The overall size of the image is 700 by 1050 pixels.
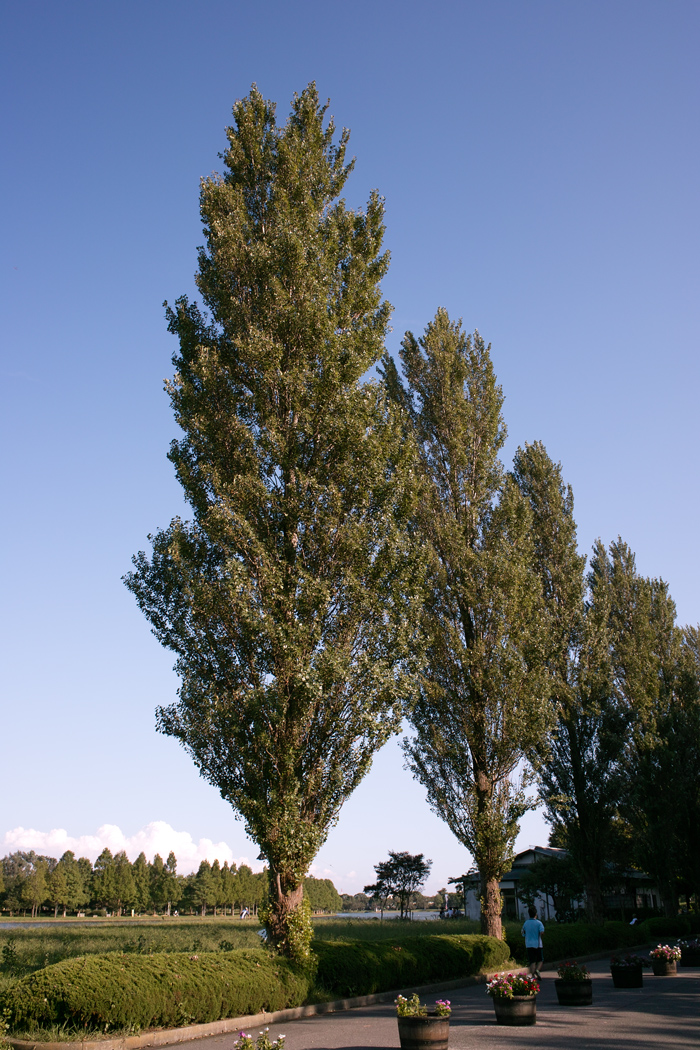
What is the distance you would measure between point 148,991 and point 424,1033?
3.61 m

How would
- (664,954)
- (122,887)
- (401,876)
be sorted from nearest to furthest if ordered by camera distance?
(664,954) < (401,876) < (122,887)

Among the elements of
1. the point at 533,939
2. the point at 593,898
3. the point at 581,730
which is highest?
the point at 581,730

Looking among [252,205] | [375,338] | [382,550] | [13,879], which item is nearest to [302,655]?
[382,550]

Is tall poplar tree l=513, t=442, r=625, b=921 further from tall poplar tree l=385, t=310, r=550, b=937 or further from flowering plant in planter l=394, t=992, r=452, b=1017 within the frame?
flowering plant in planter l=394, t=992, r=452, b=1017

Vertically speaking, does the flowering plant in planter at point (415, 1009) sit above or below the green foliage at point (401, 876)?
above

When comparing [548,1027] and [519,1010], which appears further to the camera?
[519,1010]

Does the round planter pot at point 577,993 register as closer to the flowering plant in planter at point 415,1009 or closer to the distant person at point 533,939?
the distant person at point 533,939

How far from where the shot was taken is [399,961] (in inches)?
538

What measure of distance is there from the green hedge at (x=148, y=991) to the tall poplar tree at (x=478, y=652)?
7623 mm

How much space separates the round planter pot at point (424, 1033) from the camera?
25.0ft

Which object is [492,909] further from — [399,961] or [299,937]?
[299,937]

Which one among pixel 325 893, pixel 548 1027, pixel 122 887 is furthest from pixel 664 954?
pixel 325 893

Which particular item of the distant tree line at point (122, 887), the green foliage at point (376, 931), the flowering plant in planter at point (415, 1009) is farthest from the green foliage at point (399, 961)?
the distant tree line at point (122, 887)

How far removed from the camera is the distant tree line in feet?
256
